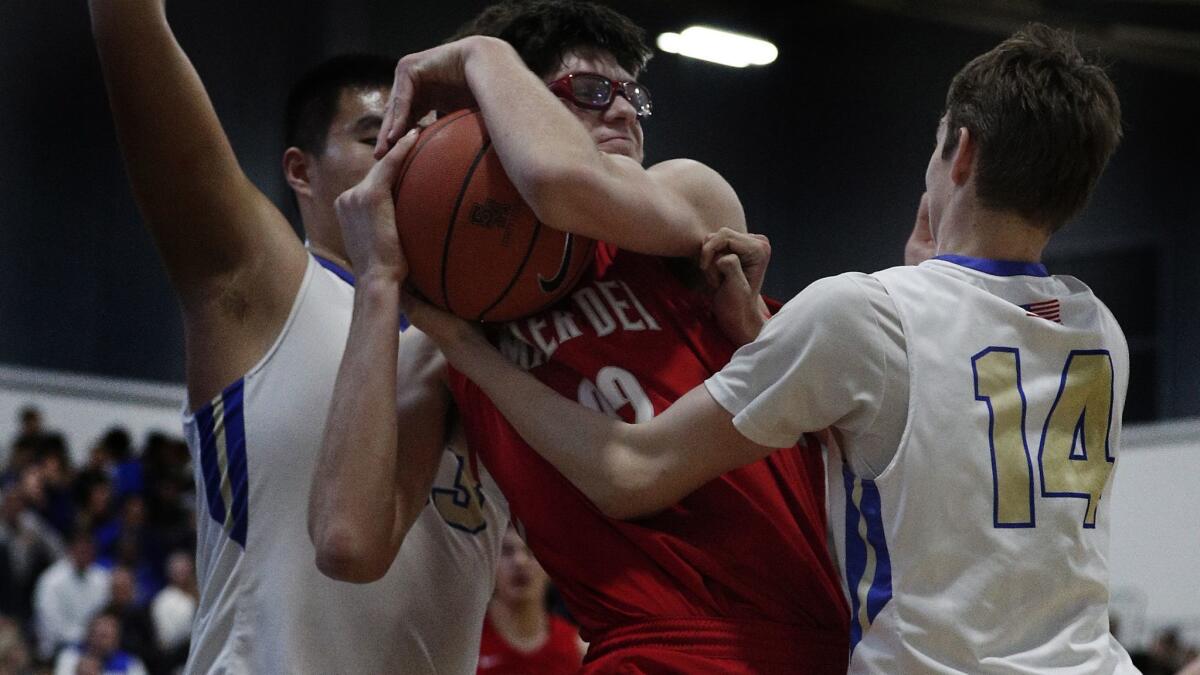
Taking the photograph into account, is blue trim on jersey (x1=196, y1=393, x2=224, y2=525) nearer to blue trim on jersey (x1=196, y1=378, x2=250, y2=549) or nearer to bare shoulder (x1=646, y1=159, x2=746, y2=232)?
blue trim on jersey (x1=196, y1=378, x2=250, y2=549)

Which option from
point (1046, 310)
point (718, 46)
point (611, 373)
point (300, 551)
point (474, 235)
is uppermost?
point (474, 235)

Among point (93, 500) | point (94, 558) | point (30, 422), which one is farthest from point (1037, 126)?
point (30, 422)

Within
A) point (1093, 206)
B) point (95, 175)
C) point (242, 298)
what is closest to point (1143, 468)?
point (1093, 206)

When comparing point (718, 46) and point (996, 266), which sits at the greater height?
point (996, 266)

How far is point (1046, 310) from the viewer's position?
2.41 metres

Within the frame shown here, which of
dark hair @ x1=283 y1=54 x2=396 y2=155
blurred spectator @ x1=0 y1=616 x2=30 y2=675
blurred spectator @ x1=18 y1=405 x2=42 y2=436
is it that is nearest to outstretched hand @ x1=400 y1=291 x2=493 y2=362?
dark hair @ x1=283 y1=54 x2=396 y2=155

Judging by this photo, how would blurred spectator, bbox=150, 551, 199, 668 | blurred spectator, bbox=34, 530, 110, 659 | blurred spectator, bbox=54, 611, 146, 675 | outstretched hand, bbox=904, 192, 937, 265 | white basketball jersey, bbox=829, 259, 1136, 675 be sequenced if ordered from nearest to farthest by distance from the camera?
white basketball jersey, bbox=829, 259, 1136, 675, outstretched hand, bbox=904, 192, 937, 265, blurred spectator, bbox=54, 611, 146, 675, blurred spectator, bbox=150, 551, 199, 668, blurred spectator, bbox=34, 530, 110, 659

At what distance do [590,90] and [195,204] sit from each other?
88cm

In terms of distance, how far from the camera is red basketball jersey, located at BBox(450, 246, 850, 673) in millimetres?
2527

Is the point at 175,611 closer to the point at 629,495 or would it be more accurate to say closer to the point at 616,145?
the point at 616,145

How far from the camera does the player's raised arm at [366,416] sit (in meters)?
2.69

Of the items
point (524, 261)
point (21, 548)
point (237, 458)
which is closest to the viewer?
point (524, 261)

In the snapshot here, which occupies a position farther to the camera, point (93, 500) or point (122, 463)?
point (122, 463)

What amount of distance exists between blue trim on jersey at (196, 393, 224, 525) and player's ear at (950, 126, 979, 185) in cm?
170
